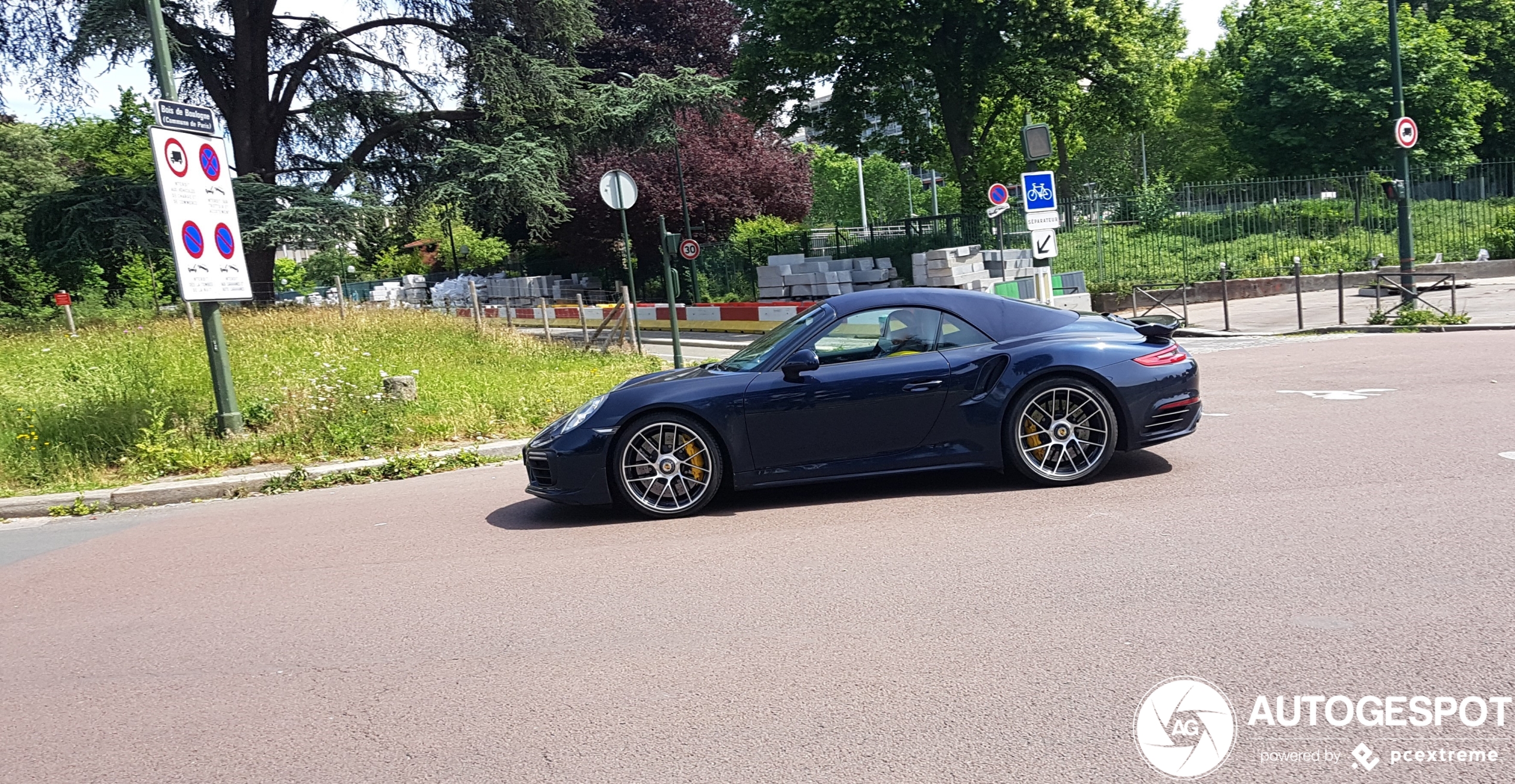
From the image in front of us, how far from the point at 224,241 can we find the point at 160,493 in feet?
9.33

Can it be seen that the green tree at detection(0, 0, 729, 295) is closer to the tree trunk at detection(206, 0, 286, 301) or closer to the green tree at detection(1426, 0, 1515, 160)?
the tree trunk at detection(206, 0, 286, 301)

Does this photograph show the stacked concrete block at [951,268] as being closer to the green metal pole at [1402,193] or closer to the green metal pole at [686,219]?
the green metal pole at [686,219]

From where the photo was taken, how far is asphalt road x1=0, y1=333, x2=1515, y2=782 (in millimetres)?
3443

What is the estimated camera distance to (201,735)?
3928 millimetres

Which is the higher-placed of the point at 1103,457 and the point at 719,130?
the point at 719,130

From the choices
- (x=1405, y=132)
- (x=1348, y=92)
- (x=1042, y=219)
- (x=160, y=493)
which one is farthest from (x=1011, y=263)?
(x=160, y=493)

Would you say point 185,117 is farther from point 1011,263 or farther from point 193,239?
point 1011,263

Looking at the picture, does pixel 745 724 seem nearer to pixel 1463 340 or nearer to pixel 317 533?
pixel 317 533

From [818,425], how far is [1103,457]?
5.89 feet

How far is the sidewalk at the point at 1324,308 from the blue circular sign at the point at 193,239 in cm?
1553

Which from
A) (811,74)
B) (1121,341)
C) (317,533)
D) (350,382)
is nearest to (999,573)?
(1121,341)

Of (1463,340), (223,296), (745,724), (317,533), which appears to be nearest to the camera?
(745,724)

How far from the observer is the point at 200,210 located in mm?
10359

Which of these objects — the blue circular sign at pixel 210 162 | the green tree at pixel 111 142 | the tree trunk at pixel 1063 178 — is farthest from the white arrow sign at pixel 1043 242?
the green tree at pixel 111 142
